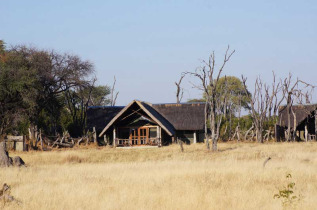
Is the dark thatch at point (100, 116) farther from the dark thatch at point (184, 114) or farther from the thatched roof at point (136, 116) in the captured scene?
the dark thatch at point (184, 114)

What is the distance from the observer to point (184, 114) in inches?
1737

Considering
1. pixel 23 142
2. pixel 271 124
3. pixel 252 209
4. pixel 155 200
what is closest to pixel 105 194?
pixel 155 200

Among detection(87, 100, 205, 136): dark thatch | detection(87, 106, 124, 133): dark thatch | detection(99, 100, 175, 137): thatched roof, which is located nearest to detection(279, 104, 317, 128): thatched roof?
detection(87, 100, 205, 136): dark thatch

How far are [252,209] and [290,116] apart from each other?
37281 millimetres

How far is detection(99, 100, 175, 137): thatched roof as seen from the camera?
39812mm

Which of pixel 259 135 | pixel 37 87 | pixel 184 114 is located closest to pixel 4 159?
pixel 37 87

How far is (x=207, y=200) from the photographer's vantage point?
12547 mm

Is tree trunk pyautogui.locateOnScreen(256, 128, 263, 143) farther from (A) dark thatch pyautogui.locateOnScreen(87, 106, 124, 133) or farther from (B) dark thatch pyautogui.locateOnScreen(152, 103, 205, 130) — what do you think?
(A) dark thatch pyautogui.locateOnScreen(87, 106, 124, 133)

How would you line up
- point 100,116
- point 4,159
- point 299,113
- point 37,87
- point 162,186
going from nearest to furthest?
point 162,186 → point 4,159 → point 37,87 → point 100,116 → point 299,113

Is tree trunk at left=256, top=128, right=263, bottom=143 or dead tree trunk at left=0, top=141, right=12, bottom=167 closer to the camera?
dead tree trunk at left=0, top=141, right=12, bottom=167

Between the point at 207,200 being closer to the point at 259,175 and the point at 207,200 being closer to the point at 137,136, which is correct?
the point at 259,175

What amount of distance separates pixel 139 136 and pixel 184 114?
4708 millimetres

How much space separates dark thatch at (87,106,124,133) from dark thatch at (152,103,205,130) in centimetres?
372

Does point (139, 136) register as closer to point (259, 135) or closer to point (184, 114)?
point (184, 114)
